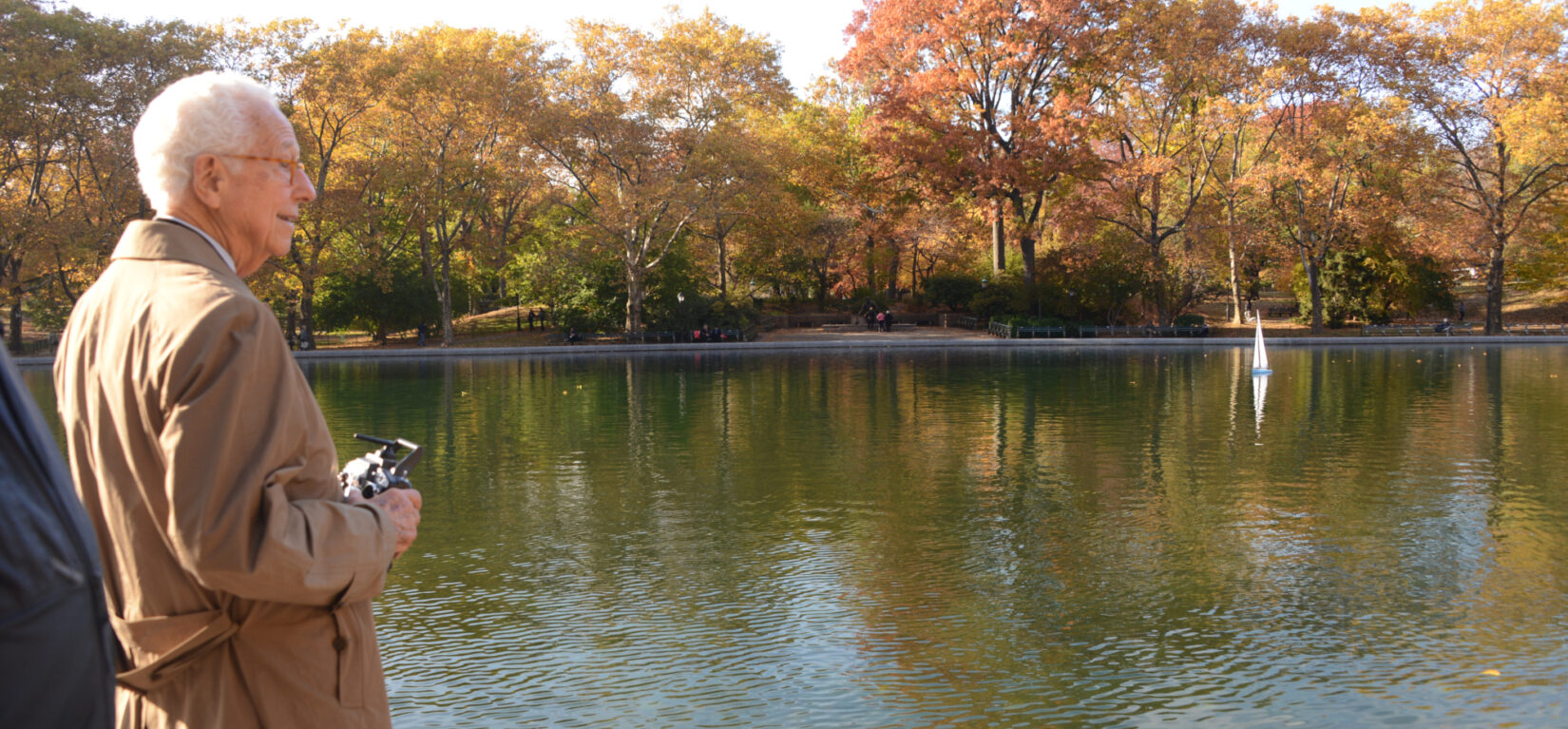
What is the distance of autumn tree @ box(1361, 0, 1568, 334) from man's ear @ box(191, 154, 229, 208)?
159 feet

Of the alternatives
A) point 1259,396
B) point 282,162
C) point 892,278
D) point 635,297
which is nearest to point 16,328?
point 635,297

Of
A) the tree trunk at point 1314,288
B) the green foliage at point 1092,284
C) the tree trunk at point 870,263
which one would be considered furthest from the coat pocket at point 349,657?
the tree trunk at point 870,263

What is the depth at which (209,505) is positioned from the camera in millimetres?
1948

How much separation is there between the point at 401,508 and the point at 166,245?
0.66 metres

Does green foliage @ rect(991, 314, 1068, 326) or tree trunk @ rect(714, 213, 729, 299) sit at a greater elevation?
tree trunk @ rect(714, 213, 729, 299)

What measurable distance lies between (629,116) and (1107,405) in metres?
29.1

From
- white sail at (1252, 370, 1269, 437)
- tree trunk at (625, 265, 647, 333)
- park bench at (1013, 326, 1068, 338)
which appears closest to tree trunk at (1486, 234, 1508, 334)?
park bench at (1013, 326, 1068, 338)

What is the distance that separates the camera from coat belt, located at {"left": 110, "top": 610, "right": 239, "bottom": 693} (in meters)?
2.09

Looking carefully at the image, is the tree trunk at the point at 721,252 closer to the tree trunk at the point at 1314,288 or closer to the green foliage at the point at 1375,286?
the tree trunk at the point at 1314,288

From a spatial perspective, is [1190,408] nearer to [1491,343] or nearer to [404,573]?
[404,573]

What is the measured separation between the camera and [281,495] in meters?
2.00

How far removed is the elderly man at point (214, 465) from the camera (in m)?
1.94

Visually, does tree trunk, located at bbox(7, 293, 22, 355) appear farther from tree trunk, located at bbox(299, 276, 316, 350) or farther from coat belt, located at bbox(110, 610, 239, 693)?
coat belt, located at bbox(110, 610, 239, 693)

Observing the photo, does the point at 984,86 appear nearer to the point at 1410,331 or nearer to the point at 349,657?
the point at 1410,331
